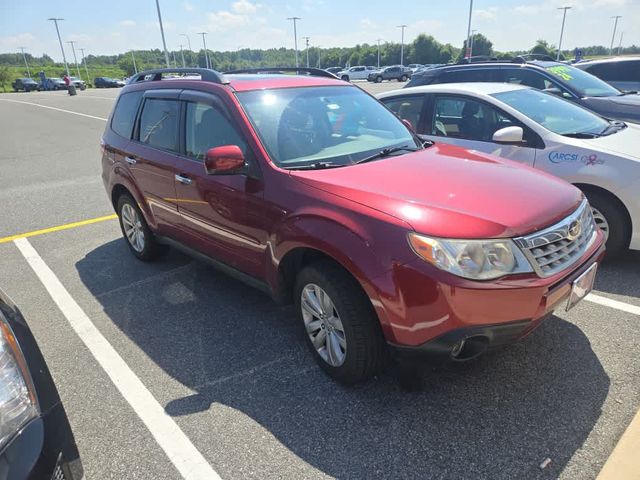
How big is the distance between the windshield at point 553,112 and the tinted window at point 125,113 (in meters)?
3.66

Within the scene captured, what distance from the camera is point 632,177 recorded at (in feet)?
12.7

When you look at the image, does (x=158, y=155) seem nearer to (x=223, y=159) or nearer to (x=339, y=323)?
(x=223, y=159)

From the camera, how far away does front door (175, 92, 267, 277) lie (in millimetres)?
3066

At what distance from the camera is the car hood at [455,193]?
2.30 m

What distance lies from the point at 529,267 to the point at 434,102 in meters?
3.41

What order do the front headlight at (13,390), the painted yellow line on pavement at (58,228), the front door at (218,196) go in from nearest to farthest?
the front headlight at (13,390) → the front door at (218,196) → the painted yellow line on pavement at (58,228)

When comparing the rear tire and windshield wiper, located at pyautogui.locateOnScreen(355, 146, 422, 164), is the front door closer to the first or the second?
windshield wiper, located at pyautogui.locateOnScreen(355, 146, 422, 164)

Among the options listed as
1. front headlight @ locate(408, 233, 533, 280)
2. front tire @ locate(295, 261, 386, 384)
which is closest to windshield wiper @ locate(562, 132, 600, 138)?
front headlight @ locate(408, 233, 533, 280)

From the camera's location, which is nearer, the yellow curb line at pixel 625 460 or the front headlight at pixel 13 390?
the front headlight at pixel 13 390

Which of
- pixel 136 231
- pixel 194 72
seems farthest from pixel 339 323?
pixel 136 231

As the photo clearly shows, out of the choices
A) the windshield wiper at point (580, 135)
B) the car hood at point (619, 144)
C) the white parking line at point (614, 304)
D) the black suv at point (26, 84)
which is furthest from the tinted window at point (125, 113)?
the black suv at point (26, 84)

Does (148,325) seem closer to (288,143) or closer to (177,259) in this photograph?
(177,259)

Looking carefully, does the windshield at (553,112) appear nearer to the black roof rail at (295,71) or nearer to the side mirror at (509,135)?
the side mirror at (509,135)

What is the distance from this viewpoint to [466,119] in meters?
4.99
